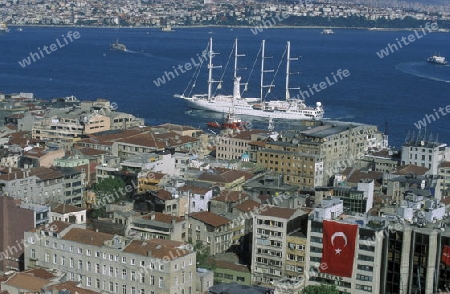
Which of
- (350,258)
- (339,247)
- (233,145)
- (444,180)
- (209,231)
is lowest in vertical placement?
(444,180)

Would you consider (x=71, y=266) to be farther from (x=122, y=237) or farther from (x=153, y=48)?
(x=153, y=48)

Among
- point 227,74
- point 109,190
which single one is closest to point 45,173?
point 109,190

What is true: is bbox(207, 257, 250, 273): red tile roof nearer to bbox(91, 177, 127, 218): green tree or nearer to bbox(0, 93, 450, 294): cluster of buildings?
bbox(0, 93, 450, 294): cluster of buildings

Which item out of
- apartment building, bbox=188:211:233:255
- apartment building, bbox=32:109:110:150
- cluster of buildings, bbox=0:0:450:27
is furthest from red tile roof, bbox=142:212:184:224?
cluster of buildings, bbox=0:0:450:27

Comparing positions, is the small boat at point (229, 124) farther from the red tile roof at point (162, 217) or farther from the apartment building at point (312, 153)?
the red tile roof at point (162, 217)

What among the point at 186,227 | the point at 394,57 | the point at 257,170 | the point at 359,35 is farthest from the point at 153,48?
the point at 186,227

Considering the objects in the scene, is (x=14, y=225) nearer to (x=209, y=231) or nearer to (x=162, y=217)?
(x=162, y=217)

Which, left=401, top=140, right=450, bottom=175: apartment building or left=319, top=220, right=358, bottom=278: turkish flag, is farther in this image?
left=401, top=140, right=450, bottom=175: apartment building
